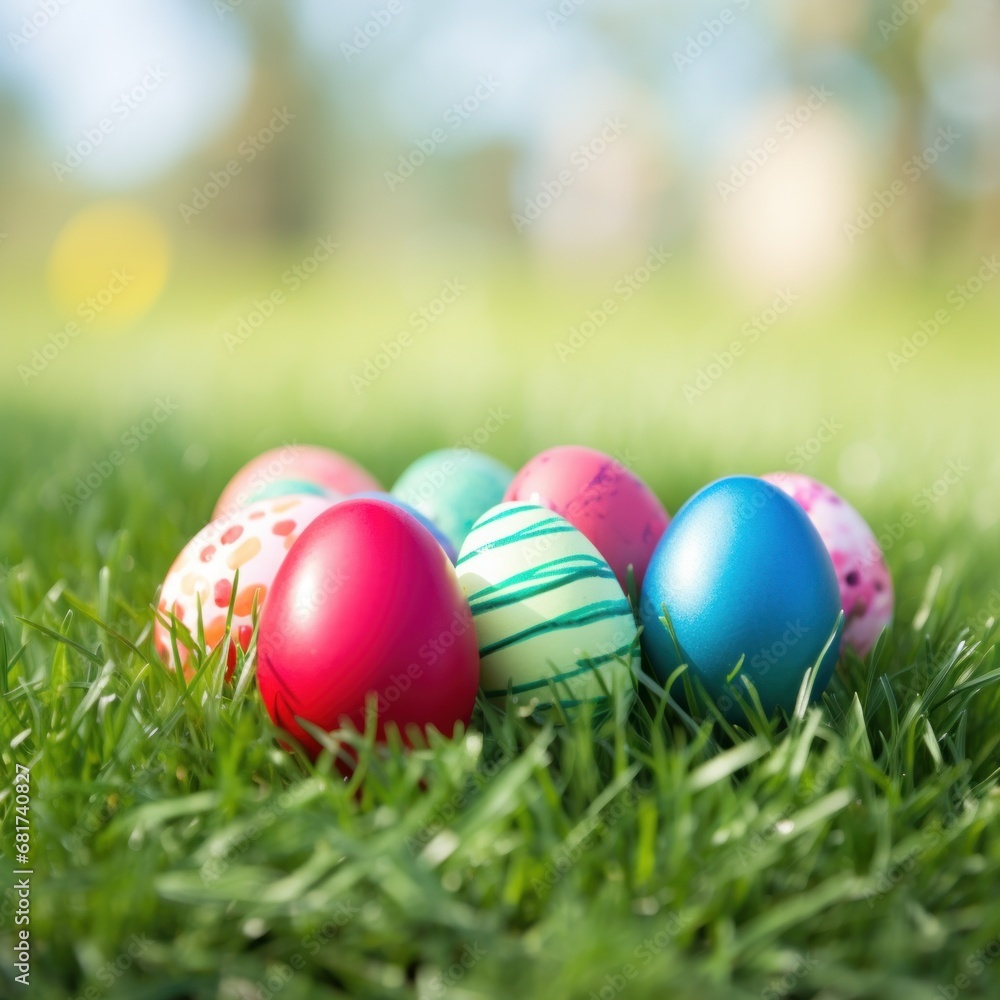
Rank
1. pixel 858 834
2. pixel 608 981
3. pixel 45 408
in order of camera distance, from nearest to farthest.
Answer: pixel 608 981
pixel 858 834
pixel 45 408

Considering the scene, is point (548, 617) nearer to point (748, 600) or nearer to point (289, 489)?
point (748, 600)

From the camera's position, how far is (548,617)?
68.2 inches

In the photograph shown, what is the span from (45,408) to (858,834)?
469 cm

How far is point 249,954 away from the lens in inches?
50.1

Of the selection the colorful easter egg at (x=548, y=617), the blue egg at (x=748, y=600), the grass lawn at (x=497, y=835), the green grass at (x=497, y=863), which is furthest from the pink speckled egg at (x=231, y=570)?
the blue egg at (x=748, y=600)

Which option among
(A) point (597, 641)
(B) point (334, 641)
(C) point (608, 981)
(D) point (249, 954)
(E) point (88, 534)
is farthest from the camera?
(E) point (88, 534)

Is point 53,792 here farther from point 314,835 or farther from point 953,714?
point 953,714

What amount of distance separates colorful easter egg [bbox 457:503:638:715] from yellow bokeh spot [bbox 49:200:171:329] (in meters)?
8.91

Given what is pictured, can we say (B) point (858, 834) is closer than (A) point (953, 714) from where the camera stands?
Answer: Yes

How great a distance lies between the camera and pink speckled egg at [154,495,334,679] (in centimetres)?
190

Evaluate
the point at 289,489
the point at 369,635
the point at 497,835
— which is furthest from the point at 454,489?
the point at 497,835

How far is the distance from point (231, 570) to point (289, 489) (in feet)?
1.51

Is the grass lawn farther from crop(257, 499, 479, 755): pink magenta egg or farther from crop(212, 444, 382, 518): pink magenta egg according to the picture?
crop(212, 444, 382, 518): pink magenta egg


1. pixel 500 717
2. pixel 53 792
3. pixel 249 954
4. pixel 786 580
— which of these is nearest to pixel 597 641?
pixel 500 717
